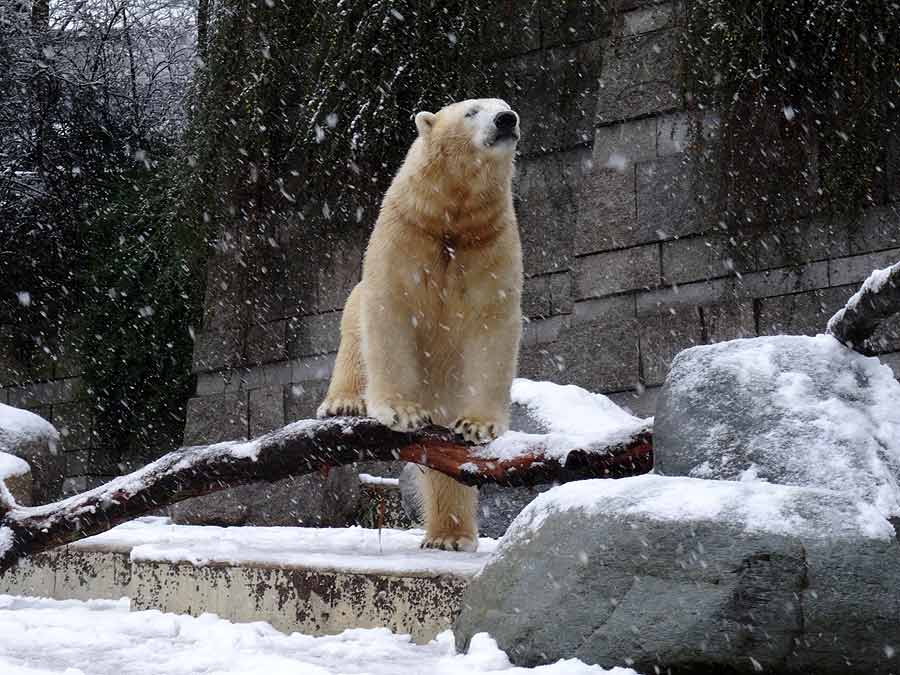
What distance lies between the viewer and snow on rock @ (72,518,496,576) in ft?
12.2

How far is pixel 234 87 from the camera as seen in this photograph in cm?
820

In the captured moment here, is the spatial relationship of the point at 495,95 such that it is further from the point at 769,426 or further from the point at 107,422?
the point at 107,422

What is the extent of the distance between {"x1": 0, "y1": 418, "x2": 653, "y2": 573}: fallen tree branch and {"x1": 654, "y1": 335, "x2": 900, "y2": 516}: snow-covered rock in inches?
12.3

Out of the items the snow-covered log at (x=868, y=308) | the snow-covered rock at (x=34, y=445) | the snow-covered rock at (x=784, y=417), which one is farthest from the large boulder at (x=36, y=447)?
the snow-covered log at (x=868, y=308)

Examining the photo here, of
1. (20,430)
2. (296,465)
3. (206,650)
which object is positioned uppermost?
(20,430)

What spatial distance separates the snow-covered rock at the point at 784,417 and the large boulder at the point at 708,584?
24cm

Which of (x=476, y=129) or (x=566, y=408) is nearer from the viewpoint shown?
(x=476, y=129)

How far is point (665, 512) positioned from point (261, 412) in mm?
5564

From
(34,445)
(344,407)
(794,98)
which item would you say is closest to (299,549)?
(344,407)

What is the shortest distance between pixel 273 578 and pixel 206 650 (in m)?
0.62

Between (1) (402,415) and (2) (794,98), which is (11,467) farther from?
(2) (794,98)

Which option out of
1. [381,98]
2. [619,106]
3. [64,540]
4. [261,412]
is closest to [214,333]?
[261,412]

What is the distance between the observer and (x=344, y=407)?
4.52 meters

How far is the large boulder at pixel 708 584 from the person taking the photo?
8.41 feet
